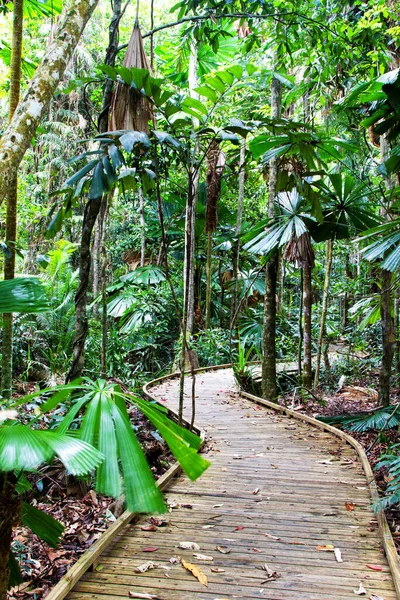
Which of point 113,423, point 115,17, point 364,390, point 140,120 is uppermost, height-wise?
point 115,17

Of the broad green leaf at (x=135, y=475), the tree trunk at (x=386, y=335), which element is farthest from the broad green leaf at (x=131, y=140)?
the tree trunk at (x=386, y=335)

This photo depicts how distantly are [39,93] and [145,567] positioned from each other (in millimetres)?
2738

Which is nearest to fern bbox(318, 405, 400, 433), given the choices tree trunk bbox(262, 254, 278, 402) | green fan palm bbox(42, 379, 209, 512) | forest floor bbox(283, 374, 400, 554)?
forest floor bbox(283, 374, 400, 554)

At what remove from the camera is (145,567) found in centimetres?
265

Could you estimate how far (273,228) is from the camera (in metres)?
6.32

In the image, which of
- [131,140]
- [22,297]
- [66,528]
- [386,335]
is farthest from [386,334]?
[22,297]

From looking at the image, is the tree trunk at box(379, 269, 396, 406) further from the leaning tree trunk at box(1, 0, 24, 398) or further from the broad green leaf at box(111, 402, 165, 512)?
the broad green leaf at box(111, 402, 165, 512)

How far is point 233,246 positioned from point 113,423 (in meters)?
11.9

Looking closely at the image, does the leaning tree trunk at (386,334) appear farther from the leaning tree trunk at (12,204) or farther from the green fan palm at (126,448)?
the green fan palm at (126,448)

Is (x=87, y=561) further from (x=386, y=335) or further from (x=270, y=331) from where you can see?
(x=270, y=331)

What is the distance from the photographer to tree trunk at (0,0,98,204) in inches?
101

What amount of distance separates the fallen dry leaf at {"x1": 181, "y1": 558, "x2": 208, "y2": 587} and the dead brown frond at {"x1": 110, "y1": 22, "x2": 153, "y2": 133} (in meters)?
3.09

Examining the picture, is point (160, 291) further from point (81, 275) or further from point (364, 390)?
point (81, 275)

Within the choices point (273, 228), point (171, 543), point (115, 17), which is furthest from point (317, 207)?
point (171, 543)
